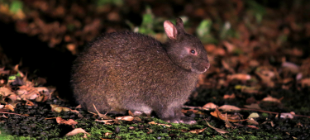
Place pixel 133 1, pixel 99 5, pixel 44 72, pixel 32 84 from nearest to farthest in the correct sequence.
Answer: pixel 32 84
pixel 44 72
pixel 99 5
pixel 133 1

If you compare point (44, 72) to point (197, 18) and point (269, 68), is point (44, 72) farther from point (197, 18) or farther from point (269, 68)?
point (197, 18)

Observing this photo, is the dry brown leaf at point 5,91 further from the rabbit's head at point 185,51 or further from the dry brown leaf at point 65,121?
the rabbit's head at point 185,51

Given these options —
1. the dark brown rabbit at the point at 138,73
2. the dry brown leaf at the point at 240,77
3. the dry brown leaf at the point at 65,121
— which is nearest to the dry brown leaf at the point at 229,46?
the dry brown leaf at the point at 240,77

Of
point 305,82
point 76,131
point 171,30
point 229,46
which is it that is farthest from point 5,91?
point 229,46

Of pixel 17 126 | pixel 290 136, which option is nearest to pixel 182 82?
pixel 290 136

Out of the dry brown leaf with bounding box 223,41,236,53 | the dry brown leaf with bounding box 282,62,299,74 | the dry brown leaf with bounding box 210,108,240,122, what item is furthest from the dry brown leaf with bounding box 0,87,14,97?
the dry brown leaf with bounding box 282,62,299,74

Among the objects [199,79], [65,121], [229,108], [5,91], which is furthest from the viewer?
[199,79]

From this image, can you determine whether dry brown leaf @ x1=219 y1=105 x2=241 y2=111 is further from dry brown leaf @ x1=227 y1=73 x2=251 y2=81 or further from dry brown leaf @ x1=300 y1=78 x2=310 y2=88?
dry brown leaf @ x1=300 y1=78 x2=310 y2=88

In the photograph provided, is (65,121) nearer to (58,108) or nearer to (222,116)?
(58,108)
